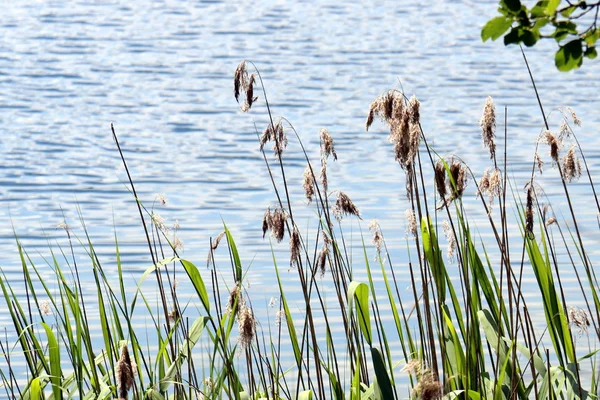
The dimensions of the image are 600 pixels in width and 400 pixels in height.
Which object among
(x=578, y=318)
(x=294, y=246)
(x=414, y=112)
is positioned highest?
(x=414, y=112)

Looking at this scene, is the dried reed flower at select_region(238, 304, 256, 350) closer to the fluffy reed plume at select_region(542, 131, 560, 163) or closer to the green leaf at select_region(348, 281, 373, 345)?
the green leaf at select_region(348, 281, 373, 345)

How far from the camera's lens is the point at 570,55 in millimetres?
1451

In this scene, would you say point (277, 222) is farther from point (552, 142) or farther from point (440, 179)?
point (552, 142)

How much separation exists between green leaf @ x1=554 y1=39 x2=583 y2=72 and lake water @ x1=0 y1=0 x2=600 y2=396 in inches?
108

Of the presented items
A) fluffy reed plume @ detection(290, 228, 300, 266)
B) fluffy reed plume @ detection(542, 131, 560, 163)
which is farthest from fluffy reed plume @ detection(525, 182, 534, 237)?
fluffy reed plume @ detection(290, 228, 300, 266)

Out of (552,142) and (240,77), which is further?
(240,77)

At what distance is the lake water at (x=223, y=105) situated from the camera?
21.6 feet

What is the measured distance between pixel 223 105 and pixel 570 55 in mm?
8991

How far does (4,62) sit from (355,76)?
3995mm

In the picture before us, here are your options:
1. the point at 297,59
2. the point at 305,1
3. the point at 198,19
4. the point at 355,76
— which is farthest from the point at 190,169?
the point at 305,1

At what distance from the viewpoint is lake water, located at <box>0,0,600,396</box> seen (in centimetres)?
659

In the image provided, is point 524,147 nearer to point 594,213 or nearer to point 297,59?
point 594,213

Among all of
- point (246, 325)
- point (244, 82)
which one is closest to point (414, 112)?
point (244, 82)

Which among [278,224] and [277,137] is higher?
[277,137]
